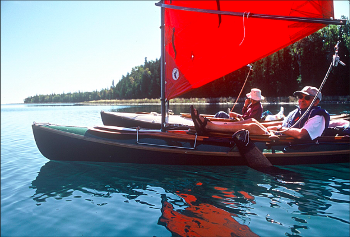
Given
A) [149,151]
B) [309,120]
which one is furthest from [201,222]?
[309,120]

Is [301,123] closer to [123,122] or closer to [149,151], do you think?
[149,151]

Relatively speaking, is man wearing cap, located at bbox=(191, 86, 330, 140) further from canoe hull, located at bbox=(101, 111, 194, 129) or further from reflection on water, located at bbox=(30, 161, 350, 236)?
canoe hull, located at bbox=(101, 111, 194, 129)

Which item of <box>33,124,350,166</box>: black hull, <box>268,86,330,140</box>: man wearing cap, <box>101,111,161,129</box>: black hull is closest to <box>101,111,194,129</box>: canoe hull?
<box>101,111,161,129</box>: black hull

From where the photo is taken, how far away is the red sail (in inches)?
201

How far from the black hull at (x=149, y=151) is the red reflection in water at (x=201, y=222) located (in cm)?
187

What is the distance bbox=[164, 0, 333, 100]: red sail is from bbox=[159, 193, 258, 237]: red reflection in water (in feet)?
10.8

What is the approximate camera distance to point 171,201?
455 cm

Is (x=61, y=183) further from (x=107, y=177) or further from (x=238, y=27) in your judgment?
(x=238, y=27)

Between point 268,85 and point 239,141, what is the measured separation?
53.2m

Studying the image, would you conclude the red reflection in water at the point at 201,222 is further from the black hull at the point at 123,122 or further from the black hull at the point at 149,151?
the black hull at the point at 123,122

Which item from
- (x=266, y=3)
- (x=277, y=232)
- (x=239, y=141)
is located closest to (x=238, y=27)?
(x=266, y=3)

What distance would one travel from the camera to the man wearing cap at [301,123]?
5.83 metres

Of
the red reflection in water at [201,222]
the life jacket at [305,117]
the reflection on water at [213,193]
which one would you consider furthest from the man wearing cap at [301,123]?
the red reflection in water at [201,222]

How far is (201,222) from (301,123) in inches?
153
